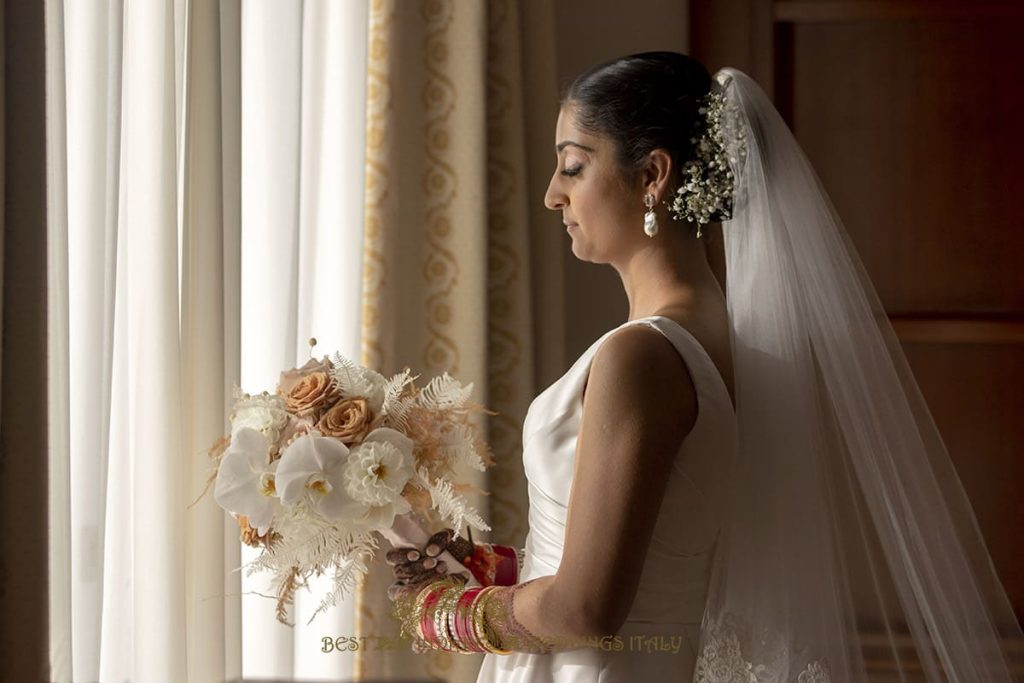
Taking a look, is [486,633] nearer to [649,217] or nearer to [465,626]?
[465,626]

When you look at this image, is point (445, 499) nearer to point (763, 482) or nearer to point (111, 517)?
point (763, 482)

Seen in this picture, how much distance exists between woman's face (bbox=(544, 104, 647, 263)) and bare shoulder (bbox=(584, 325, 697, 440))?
0.71ft

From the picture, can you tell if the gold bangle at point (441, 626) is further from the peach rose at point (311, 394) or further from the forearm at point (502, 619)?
the peach rose at point (311, 394)

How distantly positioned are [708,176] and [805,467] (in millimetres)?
412

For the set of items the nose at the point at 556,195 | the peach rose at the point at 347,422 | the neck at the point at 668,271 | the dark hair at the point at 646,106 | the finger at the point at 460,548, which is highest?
the dark hair at the point at 646,106

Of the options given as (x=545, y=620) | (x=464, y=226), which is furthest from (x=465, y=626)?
(x=464, y=226)

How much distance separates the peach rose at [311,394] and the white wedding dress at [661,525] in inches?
11.0

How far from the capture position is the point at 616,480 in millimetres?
1307

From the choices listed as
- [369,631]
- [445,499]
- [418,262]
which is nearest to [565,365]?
[418,262]

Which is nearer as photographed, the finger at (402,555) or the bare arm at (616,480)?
the bare arm at (616,480)

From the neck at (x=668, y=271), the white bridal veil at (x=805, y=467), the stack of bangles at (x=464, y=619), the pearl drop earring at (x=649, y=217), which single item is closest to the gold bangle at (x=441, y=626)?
the stack of bangles at (x=464, y=619)

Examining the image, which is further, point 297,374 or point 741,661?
point 297,374

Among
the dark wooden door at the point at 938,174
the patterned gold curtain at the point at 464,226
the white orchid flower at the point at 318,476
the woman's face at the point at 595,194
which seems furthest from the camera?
the dark wooden door at the point at 938,174

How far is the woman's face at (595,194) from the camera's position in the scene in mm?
1534
